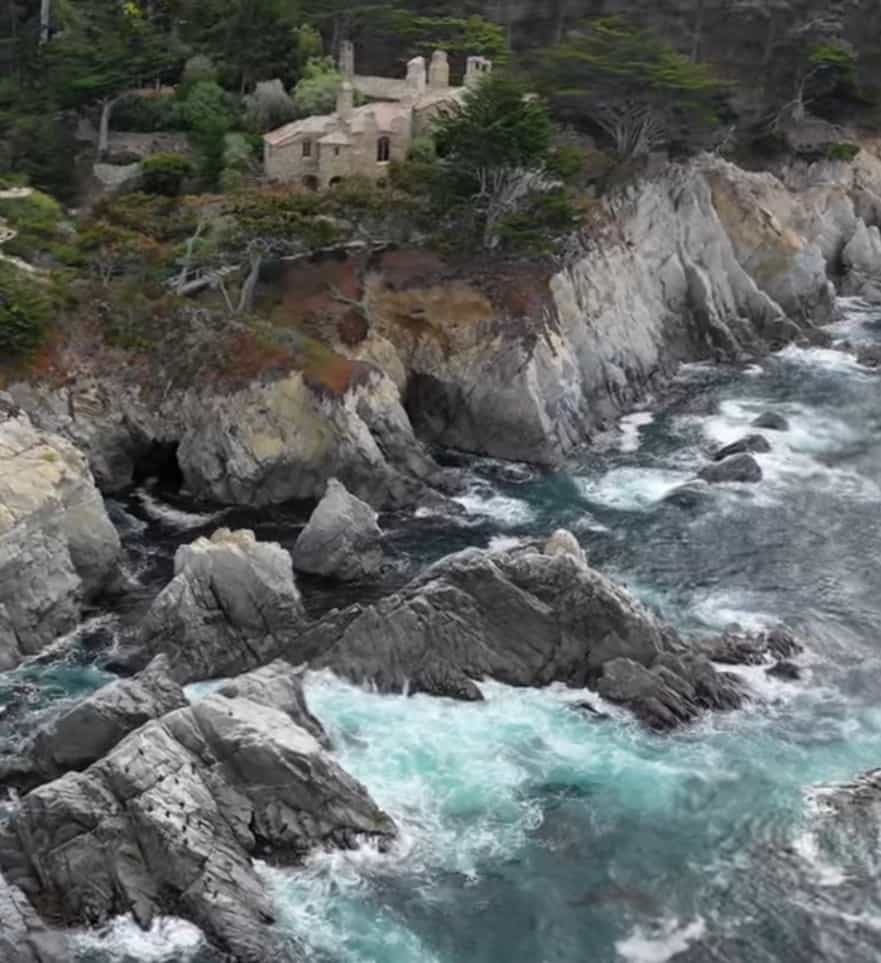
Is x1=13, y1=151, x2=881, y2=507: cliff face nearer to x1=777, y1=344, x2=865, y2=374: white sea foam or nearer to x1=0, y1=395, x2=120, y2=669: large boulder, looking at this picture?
x1=777, y1=344, x2=865, y2=374: white sea foam

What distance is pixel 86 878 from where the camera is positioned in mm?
33000

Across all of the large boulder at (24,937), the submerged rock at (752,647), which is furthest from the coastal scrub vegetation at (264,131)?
the large boulder at (24,937)

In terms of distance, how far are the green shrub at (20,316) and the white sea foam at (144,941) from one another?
33005 mm

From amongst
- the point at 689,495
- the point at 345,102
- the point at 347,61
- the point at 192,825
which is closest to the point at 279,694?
the point at 192,825

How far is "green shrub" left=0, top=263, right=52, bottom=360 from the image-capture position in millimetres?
58375

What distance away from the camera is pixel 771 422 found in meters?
71.2

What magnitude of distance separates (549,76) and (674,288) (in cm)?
1664

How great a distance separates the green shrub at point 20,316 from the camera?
58375 millimetres

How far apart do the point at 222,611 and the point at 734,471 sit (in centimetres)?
2893

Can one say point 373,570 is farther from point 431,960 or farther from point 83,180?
point 83,180

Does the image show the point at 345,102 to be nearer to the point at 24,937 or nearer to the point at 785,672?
the point at 785,672

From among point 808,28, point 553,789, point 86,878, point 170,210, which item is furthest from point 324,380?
point 808,28

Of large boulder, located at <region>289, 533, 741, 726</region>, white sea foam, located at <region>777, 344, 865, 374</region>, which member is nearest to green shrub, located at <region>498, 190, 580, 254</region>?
white sea foam, located at <region>777, 344, 865, 374</region>

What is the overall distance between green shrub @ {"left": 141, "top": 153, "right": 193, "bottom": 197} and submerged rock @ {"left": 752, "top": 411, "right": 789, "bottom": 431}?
38314 mm
